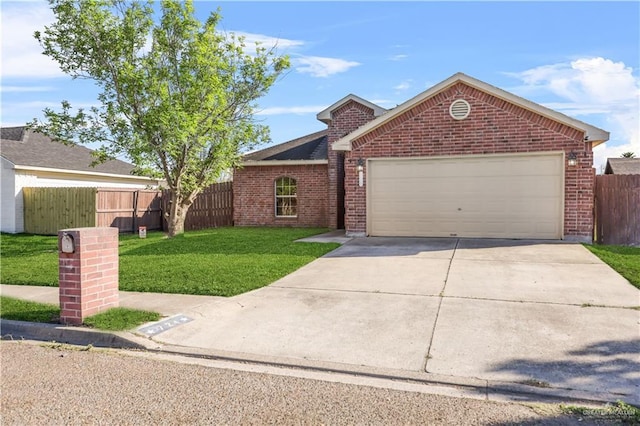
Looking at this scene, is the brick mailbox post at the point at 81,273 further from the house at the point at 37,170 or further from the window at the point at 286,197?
the window at the point at 286,197

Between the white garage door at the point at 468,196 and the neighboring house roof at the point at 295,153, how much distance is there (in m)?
4.84

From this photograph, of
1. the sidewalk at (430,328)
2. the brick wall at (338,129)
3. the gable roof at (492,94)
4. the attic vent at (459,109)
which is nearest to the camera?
the sidewalk at (430,328)

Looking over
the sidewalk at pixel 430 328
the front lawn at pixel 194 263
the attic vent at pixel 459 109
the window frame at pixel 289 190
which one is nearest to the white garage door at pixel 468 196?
the attic vent at pixel 459 109

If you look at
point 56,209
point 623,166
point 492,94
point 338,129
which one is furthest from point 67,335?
point 623,166

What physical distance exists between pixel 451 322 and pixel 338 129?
12651mm

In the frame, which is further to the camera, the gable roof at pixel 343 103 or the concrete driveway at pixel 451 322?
the gable roof at pixel 343 103

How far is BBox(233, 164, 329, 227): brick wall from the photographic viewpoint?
17609 mm

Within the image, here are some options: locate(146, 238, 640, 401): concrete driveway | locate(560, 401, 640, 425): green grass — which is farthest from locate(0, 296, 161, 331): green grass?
locate(560, 401, 640, 425): green grass

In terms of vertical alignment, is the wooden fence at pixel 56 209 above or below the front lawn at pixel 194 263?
above

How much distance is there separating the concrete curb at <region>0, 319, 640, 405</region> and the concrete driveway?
87 mm

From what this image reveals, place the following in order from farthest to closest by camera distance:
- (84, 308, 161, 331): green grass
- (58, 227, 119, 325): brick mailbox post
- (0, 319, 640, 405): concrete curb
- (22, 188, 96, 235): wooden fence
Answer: (22, 188, 96, 235): wooden fence
(58, 227, 119, 325): brick mailbox post
(84, 308, 161, 331): green grass
(0, 319, 640, 405): concrete curb

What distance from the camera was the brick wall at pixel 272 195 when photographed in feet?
57.8

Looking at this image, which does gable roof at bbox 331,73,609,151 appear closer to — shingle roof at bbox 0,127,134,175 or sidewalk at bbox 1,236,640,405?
sidewalk at bbox 1,236,640,405

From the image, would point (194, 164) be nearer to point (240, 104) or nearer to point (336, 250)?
point (240, 104)
